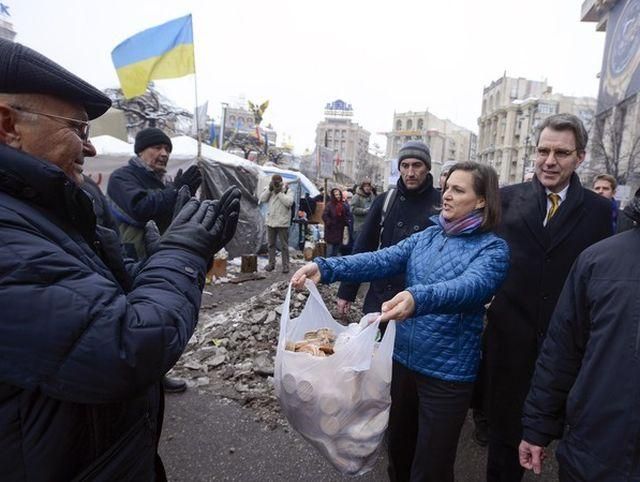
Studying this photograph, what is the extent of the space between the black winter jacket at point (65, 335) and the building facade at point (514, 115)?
64.9 m

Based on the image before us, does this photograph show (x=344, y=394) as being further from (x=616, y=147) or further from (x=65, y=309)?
(x=616, y=147)

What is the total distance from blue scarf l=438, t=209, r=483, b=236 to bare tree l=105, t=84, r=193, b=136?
1085 inches

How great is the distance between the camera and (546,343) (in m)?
1.72

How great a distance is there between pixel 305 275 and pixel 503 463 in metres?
1.65

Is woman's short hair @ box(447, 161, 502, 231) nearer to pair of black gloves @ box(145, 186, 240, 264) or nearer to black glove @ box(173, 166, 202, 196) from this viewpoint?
pair of black gloves @ box(145, 186, 240, 264)

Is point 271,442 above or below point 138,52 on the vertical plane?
below

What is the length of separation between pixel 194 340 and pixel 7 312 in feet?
14.2

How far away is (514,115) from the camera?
223ft

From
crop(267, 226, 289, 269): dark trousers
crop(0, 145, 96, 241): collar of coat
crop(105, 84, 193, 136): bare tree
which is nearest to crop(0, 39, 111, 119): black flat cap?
crop(0, 145, 96, 241): collar of coat

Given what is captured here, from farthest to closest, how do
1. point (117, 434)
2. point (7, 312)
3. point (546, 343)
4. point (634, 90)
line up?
point (634, 90) → point (546, 343) → point (117, 434) → point (7, 312)

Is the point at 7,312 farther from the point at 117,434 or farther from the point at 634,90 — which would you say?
the point at 634,90

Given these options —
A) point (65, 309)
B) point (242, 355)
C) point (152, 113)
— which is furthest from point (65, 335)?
point (152, 113)

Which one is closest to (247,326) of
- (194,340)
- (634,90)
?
(194,340)

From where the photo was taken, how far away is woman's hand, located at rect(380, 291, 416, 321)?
162 cm
